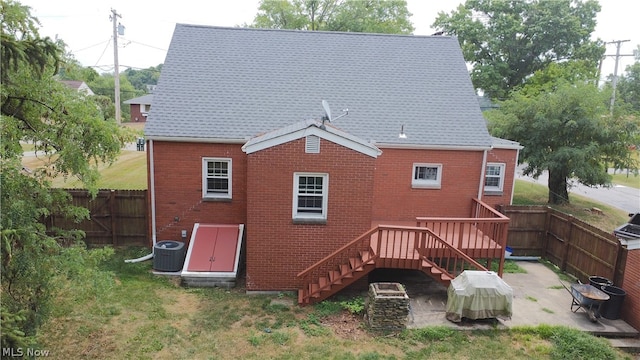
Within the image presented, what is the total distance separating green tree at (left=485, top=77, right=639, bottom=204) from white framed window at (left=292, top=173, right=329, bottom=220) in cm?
1299

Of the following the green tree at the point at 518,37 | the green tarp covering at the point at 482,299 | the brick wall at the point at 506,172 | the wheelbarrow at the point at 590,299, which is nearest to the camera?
the green tarp covering at the point at 482,299

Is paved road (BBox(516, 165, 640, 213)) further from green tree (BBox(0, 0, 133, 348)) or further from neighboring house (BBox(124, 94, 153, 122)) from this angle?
neighboring house (BBox(124, 94, 153, 122))

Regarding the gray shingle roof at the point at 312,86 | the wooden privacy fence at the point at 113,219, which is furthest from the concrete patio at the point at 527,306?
the wooden privacy fence at the point at 113,219

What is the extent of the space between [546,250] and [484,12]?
87.8ft

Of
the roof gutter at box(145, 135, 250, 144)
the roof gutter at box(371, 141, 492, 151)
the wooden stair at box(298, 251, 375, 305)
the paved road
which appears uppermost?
the roof gutter at box(371, 141, 492, 151)

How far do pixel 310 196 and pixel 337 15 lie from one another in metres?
26.6

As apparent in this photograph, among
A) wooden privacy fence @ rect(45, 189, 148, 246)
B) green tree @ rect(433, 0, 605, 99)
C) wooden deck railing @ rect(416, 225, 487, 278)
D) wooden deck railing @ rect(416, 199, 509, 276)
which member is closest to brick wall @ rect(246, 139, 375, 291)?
wooden deck railing @ rect(416, 225, 487, 278)

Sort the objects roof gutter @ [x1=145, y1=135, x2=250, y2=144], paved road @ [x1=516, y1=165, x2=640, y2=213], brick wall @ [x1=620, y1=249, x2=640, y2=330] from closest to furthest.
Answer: brick wall @ [x1=620, y1=249, x2=640, y2=330]
roof gutter @ [x1=145, y1=135, x2=250, y2=144]
paved road @ [x1=516, y1=165, x2=640, y2=213]

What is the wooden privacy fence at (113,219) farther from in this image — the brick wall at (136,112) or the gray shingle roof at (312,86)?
the brick wall at (136,112)

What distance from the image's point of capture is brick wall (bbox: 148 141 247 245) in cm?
1218

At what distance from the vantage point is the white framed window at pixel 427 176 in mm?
13281

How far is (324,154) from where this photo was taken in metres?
9.87

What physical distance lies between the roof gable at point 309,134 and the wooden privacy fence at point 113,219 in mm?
5068

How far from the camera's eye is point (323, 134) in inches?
383
